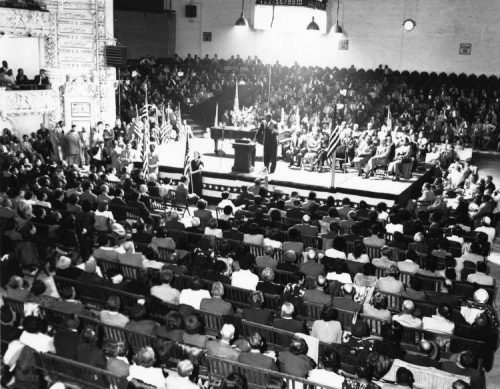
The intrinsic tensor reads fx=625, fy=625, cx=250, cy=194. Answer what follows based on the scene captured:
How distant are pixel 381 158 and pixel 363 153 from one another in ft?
4.12

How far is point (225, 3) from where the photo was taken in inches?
1236

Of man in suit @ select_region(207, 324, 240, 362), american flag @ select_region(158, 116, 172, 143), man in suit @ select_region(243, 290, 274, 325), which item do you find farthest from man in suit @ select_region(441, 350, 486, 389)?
american flag @ select_region(158, 116, 172, 143)

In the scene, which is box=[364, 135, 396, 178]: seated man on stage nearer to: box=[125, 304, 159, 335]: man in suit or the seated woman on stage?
the seated woman on stage

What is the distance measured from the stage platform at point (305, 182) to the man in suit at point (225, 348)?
971cm

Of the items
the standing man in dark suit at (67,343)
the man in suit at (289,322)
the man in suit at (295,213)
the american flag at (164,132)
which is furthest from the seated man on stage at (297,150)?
the standing man in dark suit at (67,343)

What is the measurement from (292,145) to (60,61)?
29.3 feet

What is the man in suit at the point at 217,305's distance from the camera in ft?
24.8

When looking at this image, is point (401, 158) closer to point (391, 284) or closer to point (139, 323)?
point (391, 284)

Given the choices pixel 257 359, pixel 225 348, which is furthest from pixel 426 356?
pixel 225 348

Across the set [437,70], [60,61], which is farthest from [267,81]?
[60,61]

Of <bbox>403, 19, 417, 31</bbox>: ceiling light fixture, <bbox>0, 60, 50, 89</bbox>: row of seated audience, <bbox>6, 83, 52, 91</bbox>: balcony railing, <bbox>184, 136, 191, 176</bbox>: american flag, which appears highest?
<bbox>403, 19, 417, 31</bbox>: ceiling light fixture

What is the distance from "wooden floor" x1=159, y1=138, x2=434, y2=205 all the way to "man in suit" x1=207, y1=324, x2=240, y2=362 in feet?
31.9

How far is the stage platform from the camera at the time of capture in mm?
15977

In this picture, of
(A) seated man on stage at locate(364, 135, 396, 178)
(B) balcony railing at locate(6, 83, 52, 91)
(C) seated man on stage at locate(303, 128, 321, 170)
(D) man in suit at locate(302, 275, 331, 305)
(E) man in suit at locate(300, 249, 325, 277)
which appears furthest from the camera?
(B) balcony railing at locate(6, 83, 52, 91)
